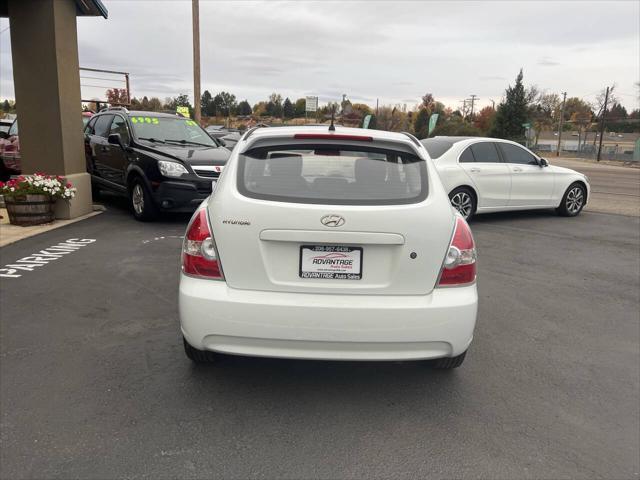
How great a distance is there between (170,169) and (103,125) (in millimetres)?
3044

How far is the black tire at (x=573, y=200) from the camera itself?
10.9 meters

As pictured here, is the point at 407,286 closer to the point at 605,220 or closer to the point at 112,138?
the point at 112,138

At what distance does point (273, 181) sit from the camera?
10.2ft

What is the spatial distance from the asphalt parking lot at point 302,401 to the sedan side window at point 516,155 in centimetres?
521

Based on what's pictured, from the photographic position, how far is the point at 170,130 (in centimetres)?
996

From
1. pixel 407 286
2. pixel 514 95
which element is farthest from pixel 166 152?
pixel 514 95

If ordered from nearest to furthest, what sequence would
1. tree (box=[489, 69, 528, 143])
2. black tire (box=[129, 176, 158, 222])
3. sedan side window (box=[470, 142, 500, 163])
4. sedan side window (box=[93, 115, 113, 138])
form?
black tire (box=[129, 176, 158, 222]) < sedan side window (box=[470, 142, 500, 163]) < sedan side window (box=[93, 115, 113, 138]) < tree (box=[489, 69, 528, 143])

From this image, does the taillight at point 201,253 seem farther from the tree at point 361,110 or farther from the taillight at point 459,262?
the tree at point 361,110

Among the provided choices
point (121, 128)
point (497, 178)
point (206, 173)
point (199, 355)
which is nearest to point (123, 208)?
point (121, 128)

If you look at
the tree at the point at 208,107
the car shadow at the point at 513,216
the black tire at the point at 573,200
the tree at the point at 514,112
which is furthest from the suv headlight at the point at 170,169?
the tree at the point at 208,107

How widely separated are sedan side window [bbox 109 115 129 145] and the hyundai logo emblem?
7.53 meters

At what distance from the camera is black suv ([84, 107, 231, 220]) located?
856 centimetres

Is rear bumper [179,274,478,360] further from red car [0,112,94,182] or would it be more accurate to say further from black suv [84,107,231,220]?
red car [0,112,94,182]

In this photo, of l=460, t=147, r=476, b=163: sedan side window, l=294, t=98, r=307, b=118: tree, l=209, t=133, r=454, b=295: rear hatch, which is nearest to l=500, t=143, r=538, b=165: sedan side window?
l=460, t=147, r=476, b=163: sedan side window
